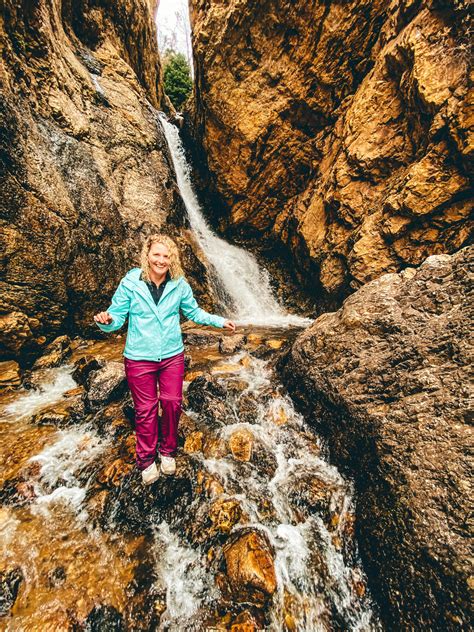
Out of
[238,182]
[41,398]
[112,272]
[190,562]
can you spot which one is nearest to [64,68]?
[112,272]

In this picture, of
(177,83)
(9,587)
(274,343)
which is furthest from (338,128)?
(177,83)

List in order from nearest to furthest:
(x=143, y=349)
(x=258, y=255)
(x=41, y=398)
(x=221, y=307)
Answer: (x=143, y=349)
(x=41, y=398)
(x=221, y=307)
(x=258, y=255)

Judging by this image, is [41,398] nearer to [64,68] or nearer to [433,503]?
[433,503]

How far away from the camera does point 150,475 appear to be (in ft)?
11.6

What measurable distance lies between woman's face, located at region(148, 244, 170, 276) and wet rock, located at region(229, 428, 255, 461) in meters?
3.02

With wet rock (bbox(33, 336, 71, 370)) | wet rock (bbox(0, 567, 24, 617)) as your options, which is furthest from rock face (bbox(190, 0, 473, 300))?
wet rock (bbox(0, 567, 24, 617))

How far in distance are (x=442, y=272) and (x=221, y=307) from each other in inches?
355

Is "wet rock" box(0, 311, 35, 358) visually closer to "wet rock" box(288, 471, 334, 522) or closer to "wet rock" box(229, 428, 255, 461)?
"wet rock" box(229, 428, 255, 461)

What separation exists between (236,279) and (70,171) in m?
8.04

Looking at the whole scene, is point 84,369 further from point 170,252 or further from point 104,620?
point 104,620

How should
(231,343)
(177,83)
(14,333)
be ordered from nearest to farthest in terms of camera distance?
(14,333), (231,343), (177,83)

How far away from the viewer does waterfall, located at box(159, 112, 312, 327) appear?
1248 cm

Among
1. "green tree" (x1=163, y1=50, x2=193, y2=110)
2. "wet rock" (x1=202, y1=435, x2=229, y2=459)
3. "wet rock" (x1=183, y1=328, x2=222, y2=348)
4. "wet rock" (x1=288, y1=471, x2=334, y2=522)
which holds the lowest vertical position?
"wet rock" (x1=288, y1=471, x2=334, y2=522)

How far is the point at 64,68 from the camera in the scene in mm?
8891
